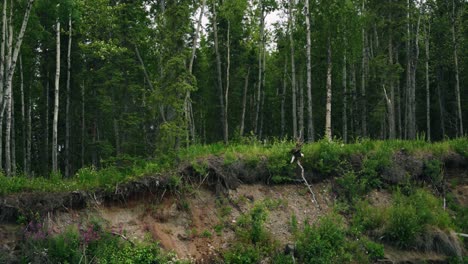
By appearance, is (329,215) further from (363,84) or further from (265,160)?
(363,84)

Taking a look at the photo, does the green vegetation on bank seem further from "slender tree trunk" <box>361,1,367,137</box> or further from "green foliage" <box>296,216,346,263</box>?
"slender tree trunk" <box>361,1,367,137</box>

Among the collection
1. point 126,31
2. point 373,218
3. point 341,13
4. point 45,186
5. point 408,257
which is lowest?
point 408,257

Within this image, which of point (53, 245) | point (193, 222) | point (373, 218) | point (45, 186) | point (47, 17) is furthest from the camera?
point (47, 17)

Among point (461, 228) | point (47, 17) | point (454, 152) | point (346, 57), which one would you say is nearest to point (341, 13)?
point (346, 57)

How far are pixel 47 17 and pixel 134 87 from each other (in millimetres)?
9068

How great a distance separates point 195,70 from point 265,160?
2117cm

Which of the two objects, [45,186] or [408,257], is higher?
[45,186]

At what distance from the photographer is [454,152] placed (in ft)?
51.3

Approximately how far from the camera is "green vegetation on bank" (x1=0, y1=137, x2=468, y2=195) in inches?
435

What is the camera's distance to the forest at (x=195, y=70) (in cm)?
1568

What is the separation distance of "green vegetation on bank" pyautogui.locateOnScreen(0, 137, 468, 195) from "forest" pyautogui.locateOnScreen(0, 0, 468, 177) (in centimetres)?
55

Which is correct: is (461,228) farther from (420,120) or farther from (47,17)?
(420,120)

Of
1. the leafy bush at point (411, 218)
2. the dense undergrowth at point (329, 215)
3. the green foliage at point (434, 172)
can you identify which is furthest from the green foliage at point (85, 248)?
the green foliage at point (434, 172)

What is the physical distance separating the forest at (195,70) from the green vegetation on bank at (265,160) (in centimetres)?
55
